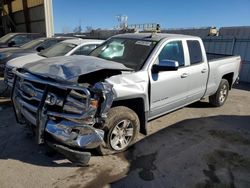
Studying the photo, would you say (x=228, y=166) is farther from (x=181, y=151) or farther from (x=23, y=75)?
(x=23, y=75)

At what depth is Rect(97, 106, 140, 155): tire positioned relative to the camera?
3.78 meters

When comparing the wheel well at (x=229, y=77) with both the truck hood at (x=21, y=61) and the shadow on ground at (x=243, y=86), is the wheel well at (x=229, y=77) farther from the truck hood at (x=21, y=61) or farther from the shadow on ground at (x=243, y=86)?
the truck hood at (x=21, y=61)

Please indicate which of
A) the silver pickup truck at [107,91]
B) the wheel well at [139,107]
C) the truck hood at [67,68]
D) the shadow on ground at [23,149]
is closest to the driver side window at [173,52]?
the silver pickup truck at [107,91]

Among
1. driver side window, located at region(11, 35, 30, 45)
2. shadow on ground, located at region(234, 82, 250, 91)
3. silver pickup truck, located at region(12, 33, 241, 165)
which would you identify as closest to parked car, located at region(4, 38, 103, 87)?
silver pickup truck, located at region(12, 33, 241, 165)

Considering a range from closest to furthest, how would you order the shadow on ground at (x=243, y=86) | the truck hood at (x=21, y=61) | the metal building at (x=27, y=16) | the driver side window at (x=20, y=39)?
the truck hood at (x=21, y=61)
the shadow on ground at (x=243, y=86)
the driver side window at (x=20, y=39)
the metal building at (x=27, y=16)

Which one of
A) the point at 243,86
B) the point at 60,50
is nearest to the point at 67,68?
the point at 60,50

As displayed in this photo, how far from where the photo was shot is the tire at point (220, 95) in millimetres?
6656

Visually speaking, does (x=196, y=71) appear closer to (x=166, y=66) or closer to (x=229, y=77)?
(x=166, y=66)

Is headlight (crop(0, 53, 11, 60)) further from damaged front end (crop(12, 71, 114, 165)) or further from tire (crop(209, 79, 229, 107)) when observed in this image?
tire (crop(209, 79, 229, 107))

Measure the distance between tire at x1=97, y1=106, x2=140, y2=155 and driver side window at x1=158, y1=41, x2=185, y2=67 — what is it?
48.5 inches

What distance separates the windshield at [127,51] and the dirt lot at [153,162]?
1440 millimetres

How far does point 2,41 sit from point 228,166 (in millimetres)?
12950

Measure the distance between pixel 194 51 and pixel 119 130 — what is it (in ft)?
8.65

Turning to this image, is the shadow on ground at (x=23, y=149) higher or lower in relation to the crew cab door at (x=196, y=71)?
lower
